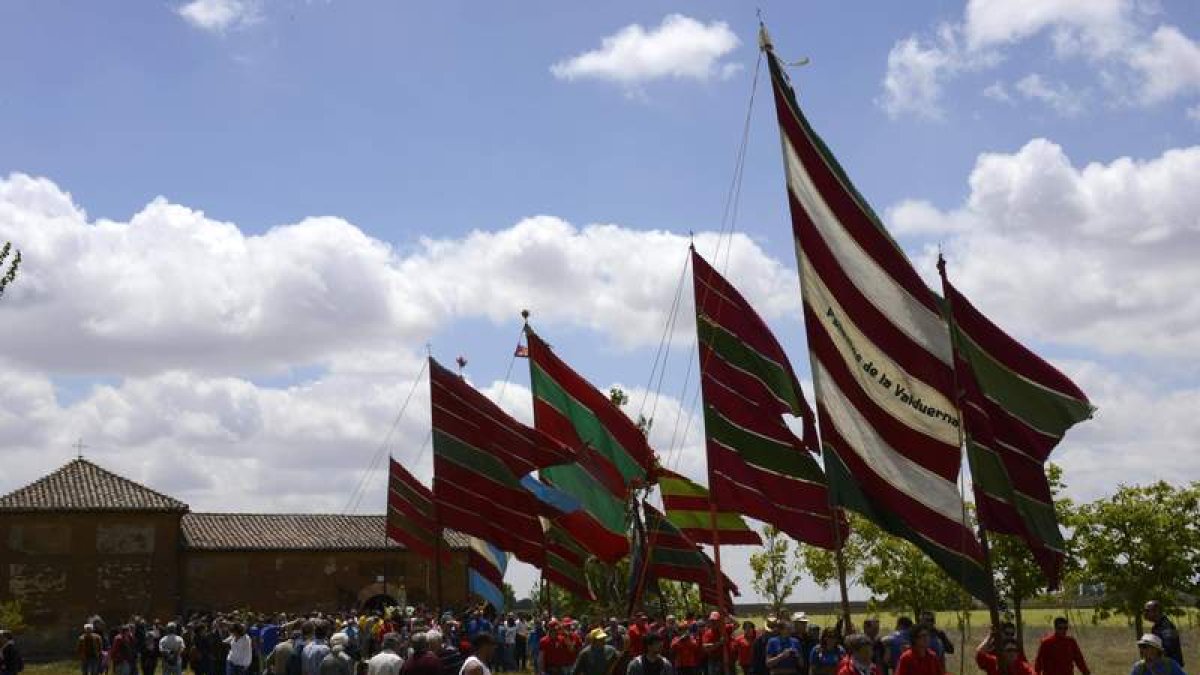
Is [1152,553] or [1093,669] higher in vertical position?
[1152,553]

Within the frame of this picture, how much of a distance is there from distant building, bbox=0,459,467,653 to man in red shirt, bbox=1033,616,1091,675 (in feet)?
158

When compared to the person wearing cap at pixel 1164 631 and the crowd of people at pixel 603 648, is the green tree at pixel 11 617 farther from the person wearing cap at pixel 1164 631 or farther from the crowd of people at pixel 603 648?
the person wearing cap at pixel 1164 631

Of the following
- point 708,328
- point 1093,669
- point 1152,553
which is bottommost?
point 1093,669

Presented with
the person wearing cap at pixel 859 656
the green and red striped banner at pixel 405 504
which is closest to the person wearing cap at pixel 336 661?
the person wearing cap at pixel 859 656

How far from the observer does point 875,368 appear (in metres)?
12.6

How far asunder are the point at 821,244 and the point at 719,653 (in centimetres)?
1123

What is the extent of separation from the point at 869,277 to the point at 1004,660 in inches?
145

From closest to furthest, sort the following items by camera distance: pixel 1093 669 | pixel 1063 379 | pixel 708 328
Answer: pixel 1063 379, pixel 708 328, pixel 1093 669

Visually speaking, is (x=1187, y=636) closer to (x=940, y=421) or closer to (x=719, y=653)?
(x=719, y=653)

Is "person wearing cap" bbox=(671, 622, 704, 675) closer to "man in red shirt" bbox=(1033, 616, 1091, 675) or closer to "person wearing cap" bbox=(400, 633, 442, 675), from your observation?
"man in red shirt" bbox=(1033, 616, 1091, 675)

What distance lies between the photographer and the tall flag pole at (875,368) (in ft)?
40.3

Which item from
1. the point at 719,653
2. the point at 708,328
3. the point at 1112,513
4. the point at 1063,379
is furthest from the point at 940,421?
the point at 1112,513

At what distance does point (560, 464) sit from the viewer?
2744cm

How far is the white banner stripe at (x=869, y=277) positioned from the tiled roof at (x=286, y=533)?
48571 millimetres
